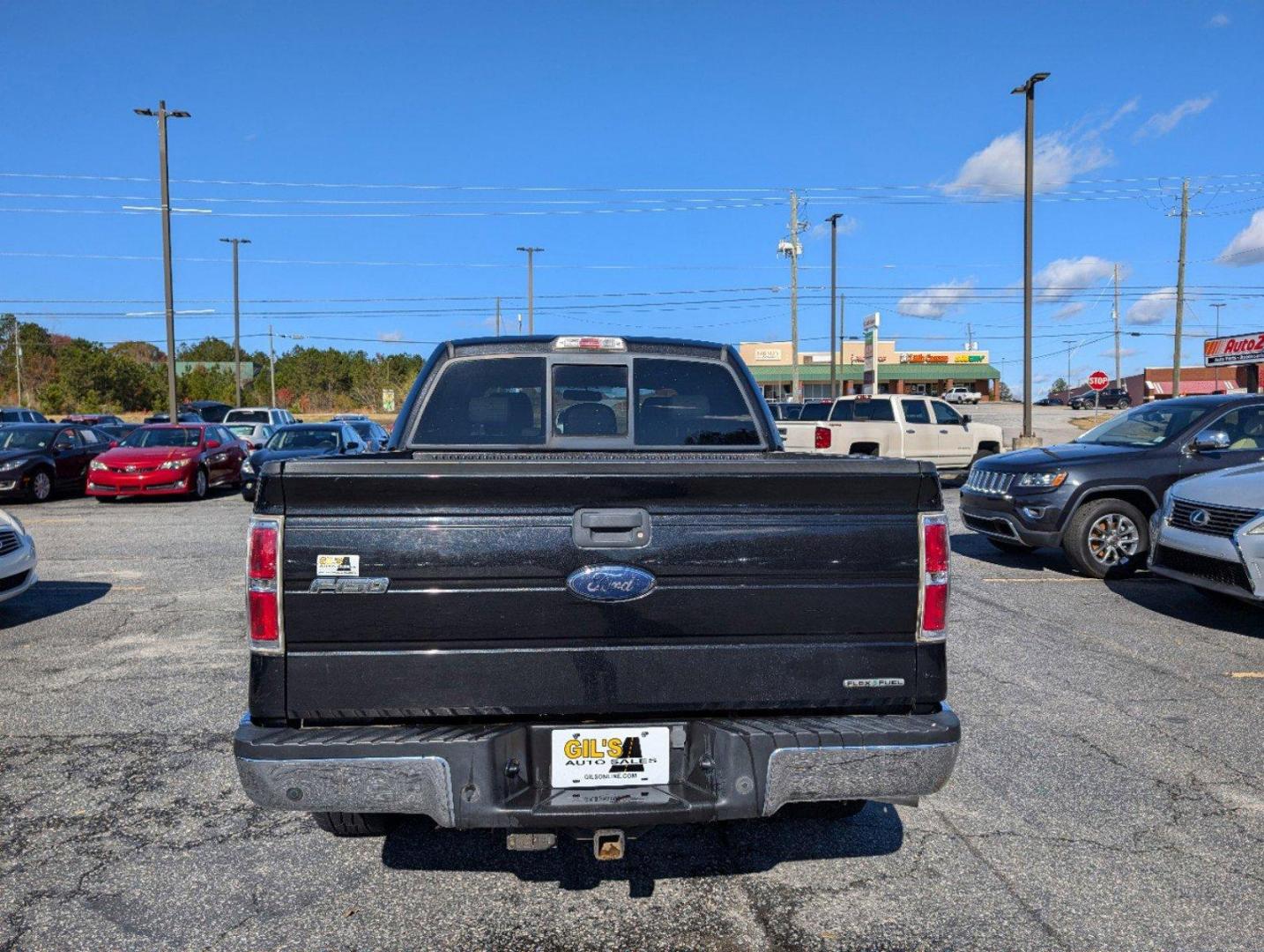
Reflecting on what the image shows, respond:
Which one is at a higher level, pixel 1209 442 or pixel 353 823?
pixel 1209 442

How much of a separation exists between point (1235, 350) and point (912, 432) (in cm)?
3602

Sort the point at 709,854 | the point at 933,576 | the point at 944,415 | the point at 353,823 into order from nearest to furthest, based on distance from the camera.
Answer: the point at 933,576, the point at 353,823, the point at 709,854, the point at 944,415

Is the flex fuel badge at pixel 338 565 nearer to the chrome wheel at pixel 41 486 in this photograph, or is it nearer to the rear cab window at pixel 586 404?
the rear cab window at pixel 586 404

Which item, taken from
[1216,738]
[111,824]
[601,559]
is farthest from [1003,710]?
[111,824]

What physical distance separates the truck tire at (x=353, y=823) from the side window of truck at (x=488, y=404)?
5.85 ft

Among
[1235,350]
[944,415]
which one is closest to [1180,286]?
[1235,350]

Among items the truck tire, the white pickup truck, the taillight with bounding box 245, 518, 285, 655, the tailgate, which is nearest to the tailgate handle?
the tailgate

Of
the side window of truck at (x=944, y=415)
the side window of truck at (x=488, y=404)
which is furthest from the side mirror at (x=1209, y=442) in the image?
the side window of truck at (x=944, y=415)

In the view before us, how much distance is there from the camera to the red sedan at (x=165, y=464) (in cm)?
1862

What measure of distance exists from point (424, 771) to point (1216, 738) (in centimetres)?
427

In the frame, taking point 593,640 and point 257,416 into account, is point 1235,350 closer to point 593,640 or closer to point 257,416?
point 257,416

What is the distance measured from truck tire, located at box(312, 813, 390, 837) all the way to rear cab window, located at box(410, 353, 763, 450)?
1.81 metres

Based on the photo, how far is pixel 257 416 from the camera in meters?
33.3

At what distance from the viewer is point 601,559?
2922mm
